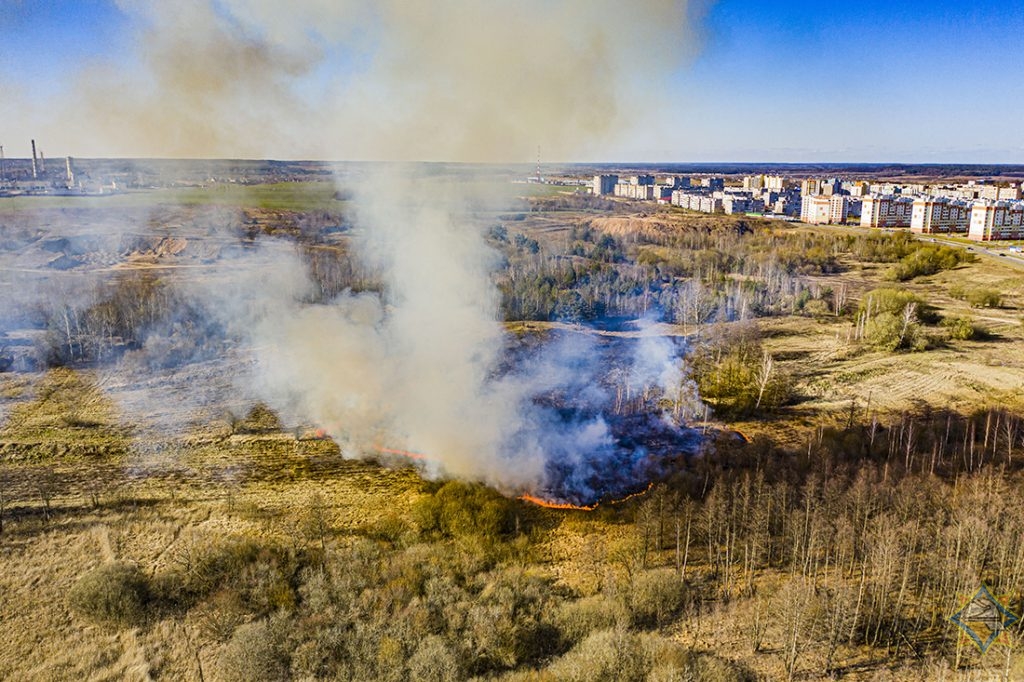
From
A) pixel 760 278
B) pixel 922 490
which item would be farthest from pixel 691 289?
pixel 922 490

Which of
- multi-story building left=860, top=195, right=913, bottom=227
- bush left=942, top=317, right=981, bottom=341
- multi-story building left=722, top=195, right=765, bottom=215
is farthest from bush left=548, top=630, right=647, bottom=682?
multi-story building left=722, top=195, right=765, bottom=215

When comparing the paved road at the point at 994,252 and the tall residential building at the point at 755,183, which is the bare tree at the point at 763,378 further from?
the tall residential building at the point at 755,183

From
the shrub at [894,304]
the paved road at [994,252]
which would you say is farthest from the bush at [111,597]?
the paved road at [994,252]

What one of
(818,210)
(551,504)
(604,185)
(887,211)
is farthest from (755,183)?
(551,504)

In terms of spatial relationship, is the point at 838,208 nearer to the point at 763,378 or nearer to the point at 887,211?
the point at 887,211

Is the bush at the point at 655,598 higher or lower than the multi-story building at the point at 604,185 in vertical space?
lower

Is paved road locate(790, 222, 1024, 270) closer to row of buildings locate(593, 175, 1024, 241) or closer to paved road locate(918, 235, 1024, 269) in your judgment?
paved road locate(918, 235, 1024, 269)
